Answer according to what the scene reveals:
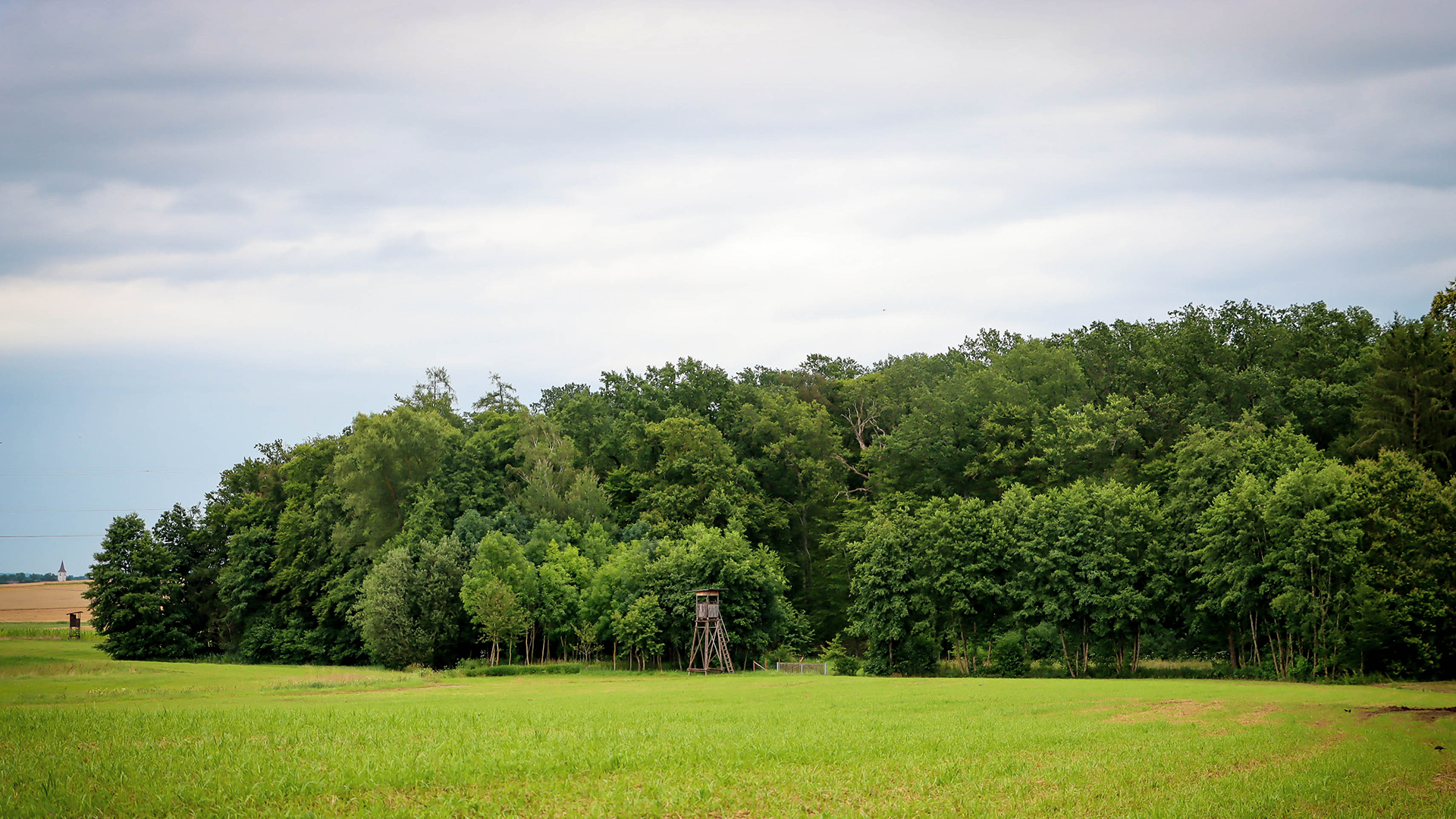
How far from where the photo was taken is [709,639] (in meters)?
65.8

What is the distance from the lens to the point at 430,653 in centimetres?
6931

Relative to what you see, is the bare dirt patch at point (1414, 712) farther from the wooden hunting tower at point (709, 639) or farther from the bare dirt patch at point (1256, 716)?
the wooden hunting tower at point (709, 639)

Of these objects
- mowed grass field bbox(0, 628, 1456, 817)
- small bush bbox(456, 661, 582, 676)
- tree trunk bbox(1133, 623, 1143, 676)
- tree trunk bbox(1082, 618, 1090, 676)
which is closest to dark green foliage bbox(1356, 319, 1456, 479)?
tree trunk bbox(1133, 623, 1143, 676)

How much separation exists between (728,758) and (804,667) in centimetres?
4668

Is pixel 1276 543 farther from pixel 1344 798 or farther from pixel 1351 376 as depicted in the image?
pixel 1344 798

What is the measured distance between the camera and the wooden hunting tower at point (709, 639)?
215ft

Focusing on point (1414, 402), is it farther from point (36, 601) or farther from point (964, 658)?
point (36, 601)

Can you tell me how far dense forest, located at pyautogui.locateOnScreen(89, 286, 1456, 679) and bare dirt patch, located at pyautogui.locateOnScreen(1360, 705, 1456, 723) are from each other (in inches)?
810

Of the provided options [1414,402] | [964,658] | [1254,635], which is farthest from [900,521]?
[1414,402]

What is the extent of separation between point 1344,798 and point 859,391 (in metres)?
77.1

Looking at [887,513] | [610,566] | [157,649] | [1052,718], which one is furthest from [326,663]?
[1052,718]

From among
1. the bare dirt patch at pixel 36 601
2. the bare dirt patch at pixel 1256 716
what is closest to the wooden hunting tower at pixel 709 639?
the bare dirt patch at pixel 36 601

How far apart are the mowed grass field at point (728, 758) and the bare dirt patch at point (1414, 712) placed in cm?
21

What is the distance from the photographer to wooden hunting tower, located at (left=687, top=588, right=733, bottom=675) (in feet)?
215
